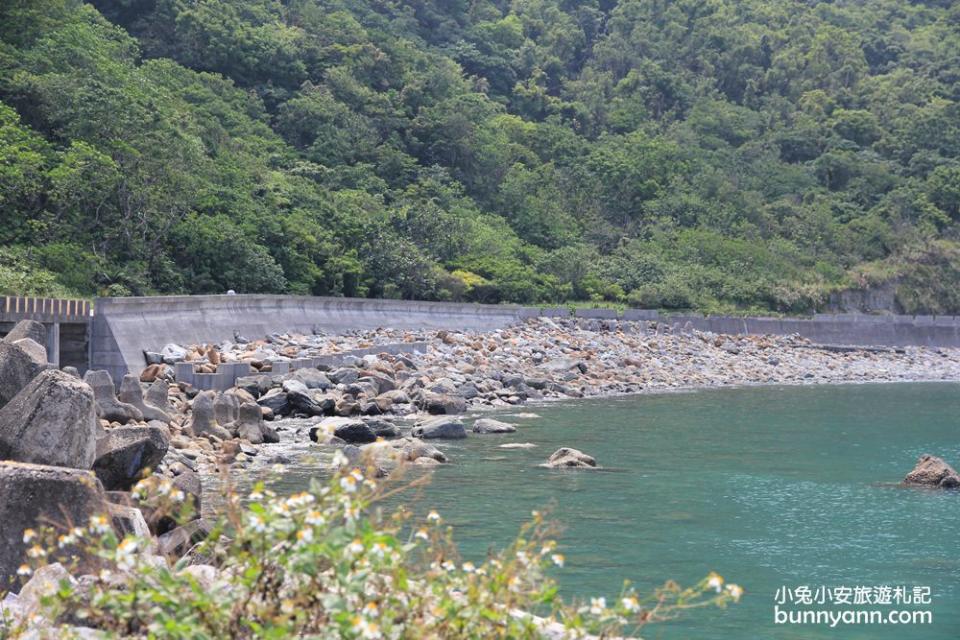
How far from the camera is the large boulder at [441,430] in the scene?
71.2 ft

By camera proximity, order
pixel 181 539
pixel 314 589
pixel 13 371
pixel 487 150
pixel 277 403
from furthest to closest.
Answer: pixel 487 150 < pixel 277 403 < pixel 13 371 < pixel 181 539 < pixel 314 589

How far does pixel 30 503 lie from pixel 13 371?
4.55 m

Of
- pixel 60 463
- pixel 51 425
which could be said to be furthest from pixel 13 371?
pixel 60 463

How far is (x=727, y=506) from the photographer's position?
16.3 meters

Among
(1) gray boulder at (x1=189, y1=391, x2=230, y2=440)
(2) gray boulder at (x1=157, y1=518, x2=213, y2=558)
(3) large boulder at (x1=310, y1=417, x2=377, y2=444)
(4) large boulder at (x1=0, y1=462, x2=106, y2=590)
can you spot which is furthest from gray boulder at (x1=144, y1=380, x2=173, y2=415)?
(4) large boulder at (x1=0, y1=462, x2=106, y2=590)

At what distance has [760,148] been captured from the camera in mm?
80312

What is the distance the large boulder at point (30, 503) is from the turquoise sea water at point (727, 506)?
3142 millimetres

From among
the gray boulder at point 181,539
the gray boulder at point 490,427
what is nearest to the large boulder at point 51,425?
the gray boulder at point 181,539

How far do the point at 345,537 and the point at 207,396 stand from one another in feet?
49.6

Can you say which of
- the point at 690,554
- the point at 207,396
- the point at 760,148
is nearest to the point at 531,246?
the point at 760,148

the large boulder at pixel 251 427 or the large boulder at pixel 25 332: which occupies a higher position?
the large boulder at pixel 25 332

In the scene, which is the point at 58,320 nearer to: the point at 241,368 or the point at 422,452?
the point at 241,368

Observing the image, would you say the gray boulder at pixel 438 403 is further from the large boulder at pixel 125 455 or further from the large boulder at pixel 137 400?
the large boulder at pixel 125 455

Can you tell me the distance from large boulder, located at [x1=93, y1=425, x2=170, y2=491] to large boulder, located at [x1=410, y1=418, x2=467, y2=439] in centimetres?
1027
